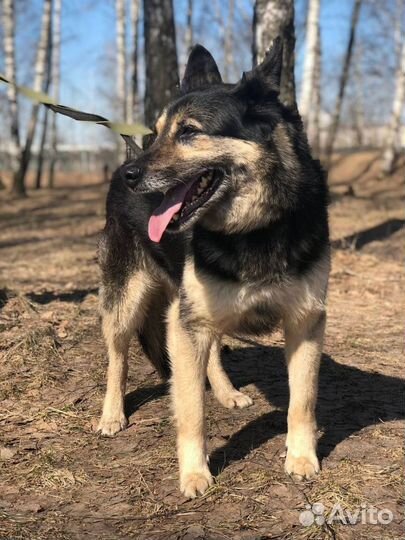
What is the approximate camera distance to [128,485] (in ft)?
10.8

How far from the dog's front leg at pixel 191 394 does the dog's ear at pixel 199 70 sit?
1703mm

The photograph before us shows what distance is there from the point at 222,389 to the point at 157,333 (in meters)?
0.66

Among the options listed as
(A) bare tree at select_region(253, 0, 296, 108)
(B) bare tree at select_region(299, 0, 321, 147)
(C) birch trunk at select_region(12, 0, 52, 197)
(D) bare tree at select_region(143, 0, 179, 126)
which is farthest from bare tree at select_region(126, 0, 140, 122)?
(A) bare tree at select_region(253, 0, 296, 108)

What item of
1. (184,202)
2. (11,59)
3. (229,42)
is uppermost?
(229,42)

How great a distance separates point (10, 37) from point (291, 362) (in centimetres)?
2027

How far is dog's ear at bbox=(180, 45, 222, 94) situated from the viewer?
4012mm

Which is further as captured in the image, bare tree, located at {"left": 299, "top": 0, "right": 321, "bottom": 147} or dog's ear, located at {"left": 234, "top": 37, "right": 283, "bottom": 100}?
bare tree, located at {"left": 299, "top": 0, "right": 321, "bottom": 147}

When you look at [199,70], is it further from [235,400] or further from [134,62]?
[134,62]

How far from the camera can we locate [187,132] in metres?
3.32

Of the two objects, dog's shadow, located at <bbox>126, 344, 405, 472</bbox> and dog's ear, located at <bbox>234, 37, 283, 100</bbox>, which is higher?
dog's ear, located at <bbox>234, 37, 283, 100</bbox>

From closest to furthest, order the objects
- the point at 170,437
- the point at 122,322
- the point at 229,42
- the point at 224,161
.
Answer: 1. the point at 224,161
2. the point at 170,437
3. the point at 122,322
4. the point at 229,42

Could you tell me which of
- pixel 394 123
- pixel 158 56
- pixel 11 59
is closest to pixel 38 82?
pixel 11 59

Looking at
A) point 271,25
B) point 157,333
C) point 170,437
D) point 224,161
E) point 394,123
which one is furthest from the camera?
point 394,123

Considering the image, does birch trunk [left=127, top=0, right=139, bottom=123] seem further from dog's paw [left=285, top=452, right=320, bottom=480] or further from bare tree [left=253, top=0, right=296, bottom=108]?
dog's paw [left=285, top=452, right=320, bottom=480]
